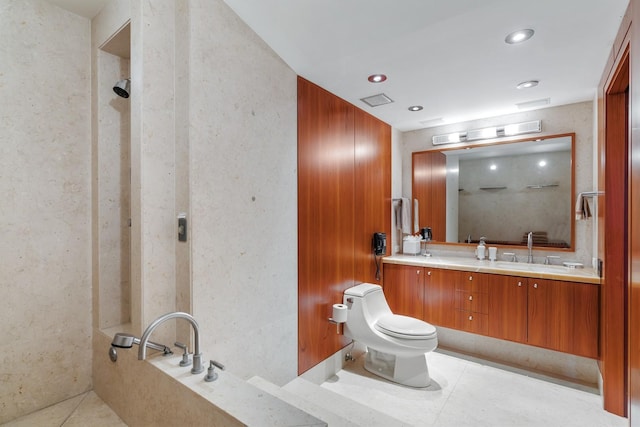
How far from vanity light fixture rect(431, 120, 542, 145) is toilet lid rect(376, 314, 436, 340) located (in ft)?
6.98

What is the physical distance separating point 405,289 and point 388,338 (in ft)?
2.81

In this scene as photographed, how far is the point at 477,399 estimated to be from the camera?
94.0 inches

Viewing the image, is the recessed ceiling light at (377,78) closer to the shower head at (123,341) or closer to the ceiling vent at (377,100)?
the ceiling vent at (377,100)

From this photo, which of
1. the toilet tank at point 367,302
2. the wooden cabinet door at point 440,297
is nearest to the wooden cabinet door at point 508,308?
the wooden cabinet door at point 440,297

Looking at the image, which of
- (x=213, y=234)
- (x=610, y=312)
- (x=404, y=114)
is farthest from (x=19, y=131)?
(x=610, y=312)

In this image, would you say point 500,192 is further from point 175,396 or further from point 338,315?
point 175,396

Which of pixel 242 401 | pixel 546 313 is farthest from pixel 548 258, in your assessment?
pixel 242 401

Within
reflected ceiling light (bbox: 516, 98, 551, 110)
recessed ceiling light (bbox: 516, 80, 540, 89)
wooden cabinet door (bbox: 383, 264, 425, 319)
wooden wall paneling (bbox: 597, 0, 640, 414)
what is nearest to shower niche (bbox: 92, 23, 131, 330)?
wooden cabinet door (bbox: 383, 264, 425, 319)

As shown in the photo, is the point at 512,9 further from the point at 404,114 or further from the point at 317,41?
the point at 404,114

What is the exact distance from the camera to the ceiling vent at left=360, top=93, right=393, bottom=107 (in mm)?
2830

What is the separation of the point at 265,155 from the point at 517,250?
2817 millimetres

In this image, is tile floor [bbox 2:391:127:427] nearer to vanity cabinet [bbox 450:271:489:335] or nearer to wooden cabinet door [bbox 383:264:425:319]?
wooden cabinet door [bbox 383:264:425:319]

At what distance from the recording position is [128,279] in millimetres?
1854

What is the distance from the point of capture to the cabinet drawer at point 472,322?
288cm
